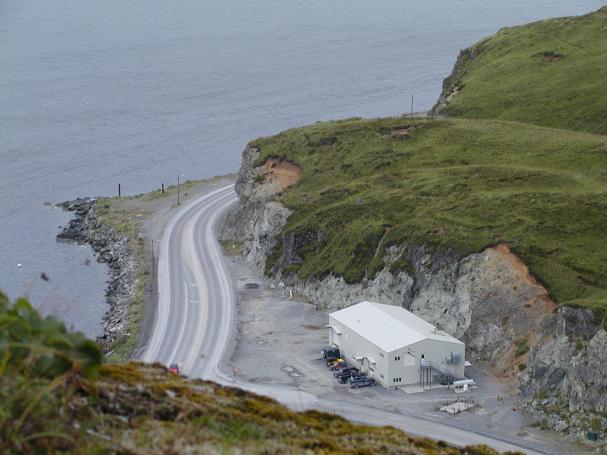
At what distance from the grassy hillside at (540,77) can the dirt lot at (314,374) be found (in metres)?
50.9

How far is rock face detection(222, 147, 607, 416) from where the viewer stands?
4409 cm

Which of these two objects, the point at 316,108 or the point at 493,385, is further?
the point at 316,108

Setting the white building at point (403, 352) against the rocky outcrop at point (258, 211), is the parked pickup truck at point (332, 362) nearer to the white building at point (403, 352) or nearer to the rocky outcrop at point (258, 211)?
the white building at point (403, 352)

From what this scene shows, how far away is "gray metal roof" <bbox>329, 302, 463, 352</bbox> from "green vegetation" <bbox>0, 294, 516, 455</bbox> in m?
33.1

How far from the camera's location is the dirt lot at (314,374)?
42.9 m

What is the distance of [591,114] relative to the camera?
315 feet

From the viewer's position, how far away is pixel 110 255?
89.2 m

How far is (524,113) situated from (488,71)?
68.0 ft

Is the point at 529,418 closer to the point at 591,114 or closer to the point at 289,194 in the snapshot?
the point at 289,194

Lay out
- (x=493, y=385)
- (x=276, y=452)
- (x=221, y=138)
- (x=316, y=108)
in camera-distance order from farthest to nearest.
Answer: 1. (x=316, y=108)
2. (x=221, y=138)
3. (x=493, y=385)
4. (x=276, y=452)

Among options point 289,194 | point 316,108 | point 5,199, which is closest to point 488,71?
point 316,108

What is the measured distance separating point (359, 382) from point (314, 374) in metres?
3.78

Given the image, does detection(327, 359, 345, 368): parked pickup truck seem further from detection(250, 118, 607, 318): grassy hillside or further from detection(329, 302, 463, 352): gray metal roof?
detection(250, 118, 607, 318): grassy hillside

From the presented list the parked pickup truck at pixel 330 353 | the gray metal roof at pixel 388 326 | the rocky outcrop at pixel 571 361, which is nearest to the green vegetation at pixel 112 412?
the rocky outcrop at pixel 571 361
